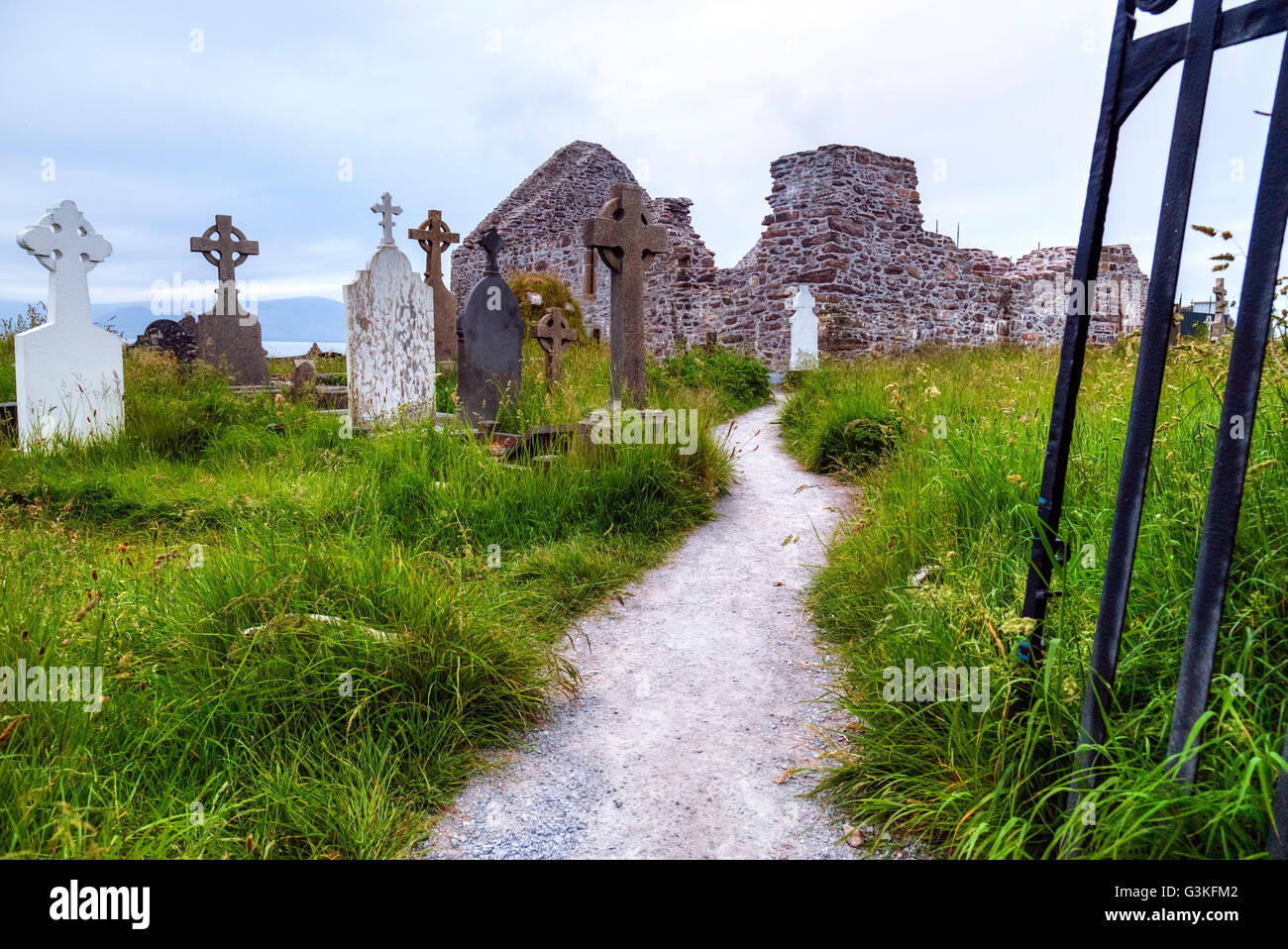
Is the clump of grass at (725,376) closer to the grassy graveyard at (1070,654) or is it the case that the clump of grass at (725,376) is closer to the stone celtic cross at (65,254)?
the stone celtic cross at (65,254)

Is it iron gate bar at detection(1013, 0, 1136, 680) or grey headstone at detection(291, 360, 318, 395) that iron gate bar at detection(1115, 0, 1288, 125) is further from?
grey headstone at detection(291, 360, 318, 395)

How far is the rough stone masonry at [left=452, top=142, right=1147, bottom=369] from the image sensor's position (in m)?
13.8

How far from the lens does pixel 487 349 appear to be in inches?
307

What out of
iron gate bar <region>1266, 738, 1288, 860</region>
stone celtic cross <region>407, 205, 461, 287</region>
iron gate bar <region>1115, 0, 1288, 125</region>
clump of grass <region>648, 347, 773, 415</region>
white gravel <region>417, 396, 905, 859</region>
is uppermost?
stone celtic cross <region>407, 205, 461, 287</region>

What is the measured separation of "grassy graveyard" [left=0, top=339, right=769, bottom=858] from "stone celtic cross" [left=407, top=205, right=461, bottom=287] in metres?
13.1

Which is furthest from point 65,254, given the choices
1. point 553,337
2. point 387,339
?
point 553,337

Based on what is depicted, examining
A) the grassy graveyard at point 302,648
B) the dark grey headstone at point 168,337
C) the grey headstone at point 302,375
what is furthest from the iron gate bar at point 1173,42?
the dark grey headstone at point 168,337

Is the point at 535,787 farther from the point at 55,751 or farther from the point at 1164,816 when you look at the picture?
the point at 1164,816

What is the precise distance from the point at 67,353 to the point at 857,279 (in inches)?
457

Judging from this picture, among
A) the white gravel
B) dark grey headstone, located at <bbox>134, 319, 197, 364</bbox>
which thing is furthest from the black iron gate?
dark grey headstone, located at <bbox>134, 319, 197, 364</bbox>

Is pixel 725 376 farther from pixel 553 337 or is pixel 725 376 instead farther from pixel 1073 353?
pixel 1073 353

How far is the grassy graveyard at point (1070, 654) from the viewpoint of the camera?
Answer: 1.79 meters

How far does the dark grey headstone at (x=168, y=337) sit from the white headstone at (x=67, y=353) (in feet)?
21.7

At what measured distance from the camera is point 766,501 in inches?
251
